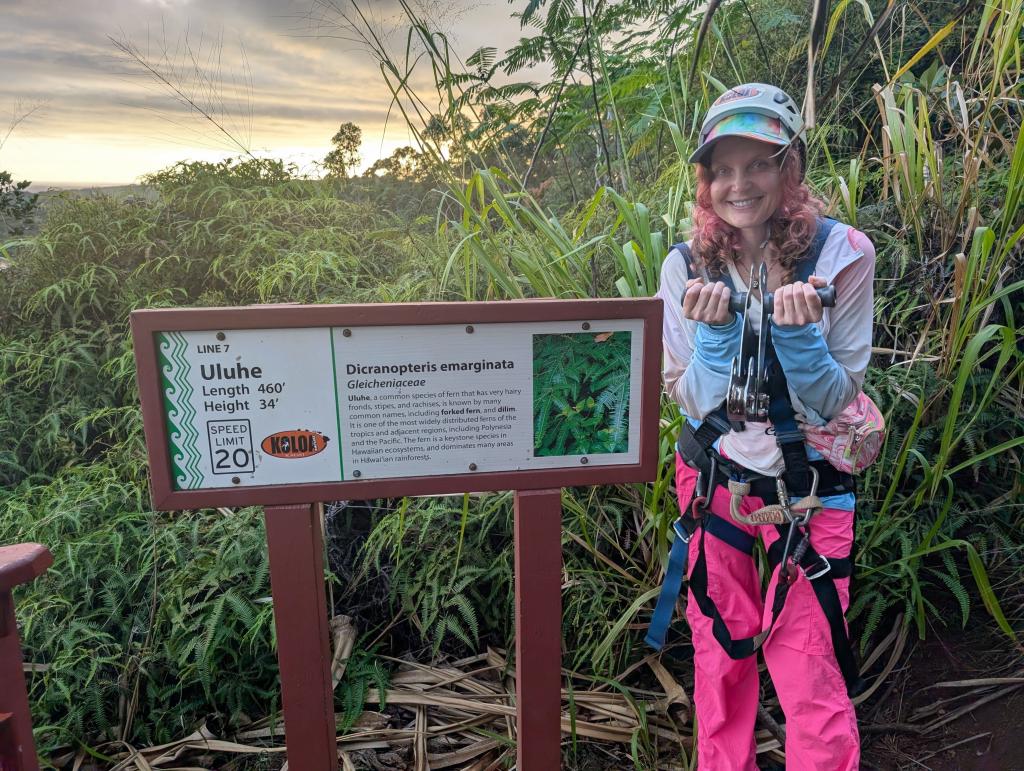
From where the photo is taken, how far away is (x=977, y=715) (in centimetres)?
216

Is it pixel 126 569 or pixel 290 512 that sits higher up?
pixel 290 512

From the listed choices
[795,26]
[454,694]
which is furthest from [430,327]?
[795,26]

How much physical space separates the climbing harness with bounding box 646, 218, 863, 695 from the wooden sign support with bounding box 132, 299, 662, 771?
0.73 feet

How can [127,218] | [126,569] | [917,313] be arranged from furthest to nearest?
[127,218]
[917,313]
[126,569]

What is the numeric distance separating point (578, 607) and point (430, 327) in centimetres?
Answer: 130

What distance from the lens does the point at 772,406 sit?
5.21 feet

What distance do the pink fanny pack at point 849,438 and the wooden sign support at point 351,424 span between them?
1.45ft

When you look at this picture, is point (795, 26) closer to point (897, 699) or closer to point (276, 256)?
point (276, 256)

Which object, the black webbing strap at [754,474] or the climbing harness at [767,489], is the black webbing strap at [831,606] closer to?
the climbing harness at [767,489]

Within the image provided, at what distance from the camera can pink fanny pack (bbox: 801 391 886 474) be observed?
5.31ft

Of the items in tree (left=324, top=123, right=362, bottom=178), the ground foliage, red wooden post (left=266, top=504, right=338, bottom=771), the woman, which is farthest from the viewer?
tree (left=324, top=123, right=362, bottom=178)

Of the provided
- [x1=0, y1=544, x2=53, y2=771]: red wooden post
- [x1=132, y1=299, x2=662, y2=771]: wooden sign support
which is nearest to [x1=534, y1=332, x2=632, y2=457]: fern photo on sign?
[x1=132, y1=299, x2=662, y2=771]: wooden sign support

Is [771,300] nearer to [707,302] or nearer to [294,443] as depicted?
[707,302]

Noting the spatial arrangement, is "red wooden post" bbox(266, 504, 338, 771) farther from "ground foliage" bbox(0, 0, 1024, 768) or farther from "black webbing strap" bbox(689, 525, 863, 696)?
"black webbing strap" bbox(689, 525, 863, 696)
